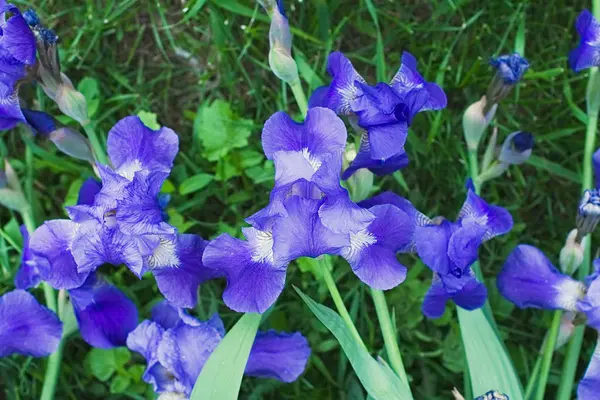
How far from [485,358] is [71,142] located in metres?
0.80

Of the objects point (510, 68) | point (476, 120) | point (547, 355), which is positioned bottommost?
point (547, 355)

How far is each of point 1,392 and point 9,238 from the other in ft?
1.18

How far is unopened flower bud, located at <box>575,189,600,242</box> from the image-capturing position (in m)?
1.17

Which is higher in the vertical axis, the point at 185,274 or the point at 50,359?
the point at 185,274

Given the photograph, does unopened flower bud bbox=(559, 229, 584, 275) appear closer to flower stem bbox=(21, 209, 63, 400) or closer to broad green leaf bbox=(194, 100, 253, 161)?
broad green leaf bbox=(194, 100, 253, 161)

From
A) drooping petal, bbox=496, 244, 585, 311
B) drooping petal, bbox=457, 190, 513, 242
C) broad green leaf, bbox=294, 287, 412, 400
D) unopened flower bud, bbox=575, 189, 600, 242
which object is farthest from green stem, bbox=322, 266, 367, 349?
unopened flower bud, bbox=575, 189, 600, 242

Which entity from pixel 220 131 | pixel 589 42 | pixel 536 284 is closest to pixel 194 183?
pixel 220 131

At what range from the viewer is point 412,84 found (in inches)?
43.7

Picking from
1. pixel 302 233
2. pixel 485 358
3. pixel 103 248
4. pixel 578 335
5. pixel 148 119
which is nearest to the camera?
pixel 302 233

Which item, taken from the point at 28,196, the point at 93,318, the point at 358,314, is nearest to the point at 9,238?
the point at 28,196

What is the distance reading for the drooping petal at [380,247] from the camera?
1049mm

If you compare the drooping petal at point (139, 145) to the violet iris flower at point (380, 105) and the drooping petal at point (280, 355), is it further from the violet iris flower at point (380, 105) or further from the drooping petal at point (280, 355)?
the drooping petal at point (280, 355)

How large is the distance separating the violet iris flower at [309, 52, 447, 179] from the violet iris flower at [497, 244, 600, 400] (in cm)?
33

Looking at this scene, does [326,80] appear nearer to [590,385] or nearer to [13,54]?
[13,54]
